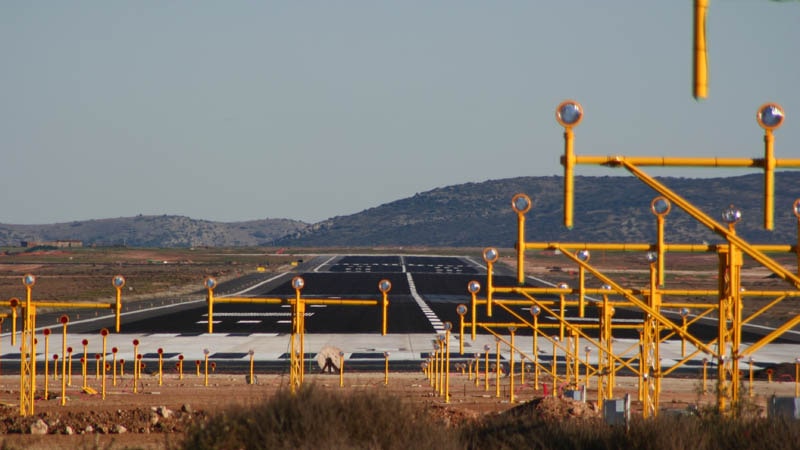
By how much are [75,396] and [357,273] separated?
102883 mm

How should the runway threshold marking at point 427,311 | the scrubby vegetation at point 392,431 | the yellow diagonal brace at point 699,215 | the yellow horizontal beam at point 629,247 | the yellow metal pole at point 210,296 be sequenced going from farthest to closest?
the runway threshold marking at point 427,311
the yellow metal pole at point 210,296
the yellow horizontal beam at point 629,247
the scrubby vegetation at point 392,431
the yellow diagonal brace at point 699,215

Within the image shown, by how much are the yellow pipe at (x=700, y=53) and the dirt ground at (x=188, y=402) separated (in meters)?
7.75

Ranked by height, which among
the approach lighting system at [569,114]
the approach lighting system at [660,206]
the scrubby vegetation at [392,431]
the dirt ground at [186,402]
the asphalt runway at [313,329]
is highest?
the approach lighting system at [569,114]

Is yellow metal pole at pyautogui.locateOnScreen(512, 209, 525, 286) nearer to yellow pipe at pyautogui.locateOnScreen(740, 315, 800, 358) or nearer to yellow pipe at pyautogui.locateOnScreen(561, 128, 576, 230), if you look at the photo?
yellow pipe at pyautogui.locateOnScreen(561, 128, 576, 230)

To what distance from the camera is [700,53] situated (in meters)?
10.5

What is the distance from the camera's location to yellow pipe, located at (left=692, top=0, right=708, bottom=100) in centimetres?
1033

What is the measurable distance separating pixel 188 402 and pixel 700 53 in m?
23.0

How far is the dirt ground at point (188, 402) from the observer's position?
74.3 ft

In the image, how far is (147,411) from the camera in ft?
86.6

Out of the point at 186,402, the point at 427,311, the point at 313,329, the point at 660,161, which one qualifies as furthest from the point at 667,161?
the point at 427,311

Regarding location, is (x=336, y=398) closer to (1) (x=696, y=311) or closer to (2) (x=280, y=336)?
(2) (x=280, y=336)

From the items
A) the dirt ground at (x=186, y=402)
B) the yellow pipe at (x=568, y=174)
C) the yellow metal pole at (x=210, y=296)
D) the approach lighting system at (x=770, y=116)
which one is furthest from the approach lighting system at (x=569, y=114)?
the yellow metal pole at (x=210, y=296)

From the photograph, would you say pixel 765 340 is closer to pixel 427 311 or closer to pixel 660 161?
pixel 660 161

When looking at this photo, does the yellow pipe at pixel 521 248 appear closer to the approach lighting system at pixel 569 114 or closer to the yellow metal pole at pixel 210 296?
the approach lighting system at pixel 569 114
